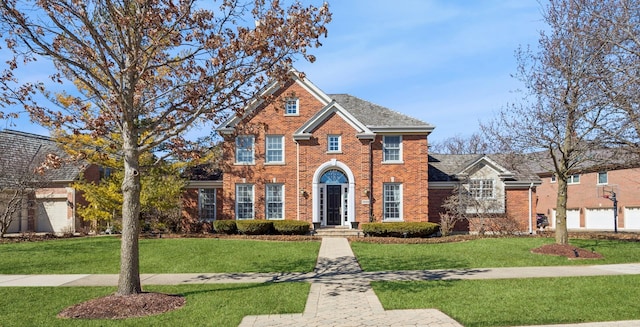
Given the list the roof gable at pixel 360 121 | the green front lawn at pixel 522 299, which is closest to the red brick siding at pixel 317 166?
the roof gable at pixel 360 121

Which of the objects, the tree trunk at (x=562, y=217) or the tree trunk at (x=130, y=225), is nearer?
the tree trunk at (x=130, y=225)

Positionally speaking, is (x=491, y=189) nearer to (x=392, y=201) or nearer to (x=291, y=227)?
(x=392, y=201)

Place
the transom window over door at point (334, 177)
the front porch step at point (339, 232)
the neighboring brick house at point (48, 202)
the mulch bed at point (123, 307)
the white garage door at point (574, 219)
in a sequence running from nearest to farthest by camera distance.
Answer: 1. the mulch bed at point (123, 307)
2. the front porch step at point (339, 232)
3. the transom window over door at point (334, 177)
4. the neighboring brick house at point (48, 202)
5. the white garage door at point (574, 219)

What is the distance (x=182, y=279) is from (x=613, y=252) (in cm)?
1405

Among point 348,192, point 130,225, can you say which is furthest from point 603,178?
point 130,225

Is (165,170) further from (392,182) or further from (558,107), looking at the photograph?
(558,107)

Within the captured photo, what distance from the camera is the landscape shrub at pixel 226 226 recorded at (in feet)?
78.4

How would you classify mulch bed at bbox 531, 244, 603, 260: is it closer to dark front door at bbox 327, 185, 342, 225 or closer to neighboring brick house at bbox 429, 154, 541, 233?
neighboring brick house at bbox 429, 154, 541, 233

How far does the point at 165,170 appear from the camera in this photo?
2316 centimetres

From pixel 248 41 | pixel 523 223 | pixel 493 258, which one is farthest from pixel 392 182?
pixel 248 41

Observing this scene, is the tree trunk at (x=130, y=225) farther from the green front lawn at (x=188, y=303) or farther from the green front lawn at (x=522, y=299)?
the green front lawn at (x=522, y=299)

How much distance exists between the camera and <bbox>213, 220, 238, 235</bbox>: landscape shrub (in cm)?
2391

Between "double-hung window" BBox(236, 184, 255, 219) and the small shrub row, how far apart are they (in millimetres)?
1159

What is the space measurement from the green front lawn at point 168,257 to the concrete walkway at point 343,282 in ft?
2.74
